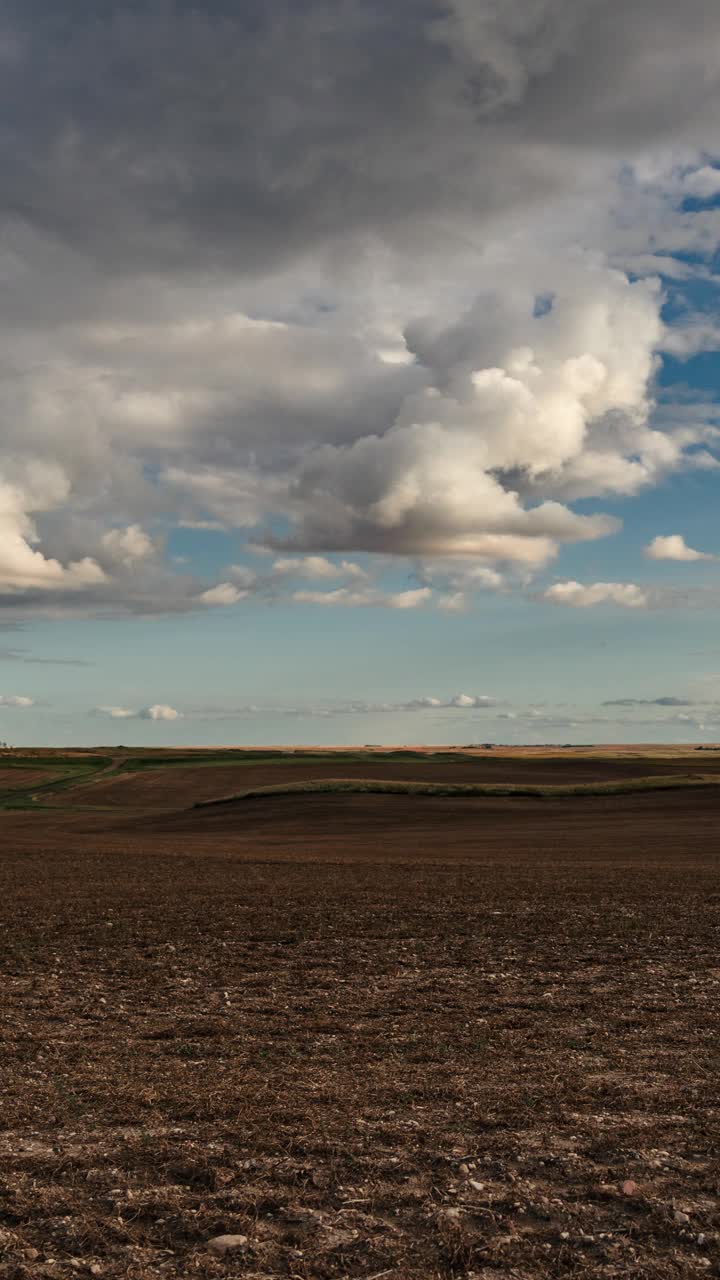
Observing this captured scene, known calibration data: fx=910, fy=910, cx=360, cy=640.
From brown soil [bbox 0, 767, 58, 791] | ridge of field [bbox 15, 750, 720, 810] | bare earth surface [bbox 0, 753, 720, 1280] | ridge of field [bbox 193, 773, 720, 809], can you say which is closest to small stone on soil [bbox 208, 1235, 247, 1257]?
bare earth surface [bbox 0, 753, 720, 1280]

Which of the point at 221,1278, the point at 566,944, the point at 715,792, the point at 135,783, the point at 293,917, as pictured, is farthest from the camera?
the point at 135,783

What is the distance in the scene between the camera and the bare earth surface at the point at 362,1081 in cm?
784

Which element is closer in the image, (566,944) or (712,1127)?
(712,1127)

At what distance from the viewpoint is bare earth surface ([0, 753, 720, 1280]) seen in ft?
25.7

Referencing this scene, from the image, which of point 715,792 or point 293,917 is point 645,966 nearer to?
point 293,917

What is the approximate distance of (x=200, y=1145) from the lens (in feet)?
32.3

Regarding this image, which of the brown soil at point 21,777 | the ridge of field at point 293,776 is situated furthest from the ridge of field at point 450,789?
the brown soil at point 21,777

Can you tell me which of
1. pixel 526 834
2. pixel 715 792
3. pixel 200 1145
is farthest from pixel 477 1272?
pixel 715 792

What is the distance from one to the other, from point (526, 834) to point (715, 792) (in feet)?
106

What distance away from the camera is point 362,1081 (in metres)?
12.2

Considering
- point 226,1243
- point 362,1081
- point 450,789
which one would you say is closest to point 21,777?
point 450,789

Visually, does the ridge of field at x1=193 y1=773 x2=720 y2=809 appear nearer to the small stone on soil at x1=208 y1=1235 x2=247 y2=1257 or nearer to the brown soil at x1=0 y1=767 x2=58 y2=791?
the brown soil at x1=0 y1=767 x2=58 y2=791

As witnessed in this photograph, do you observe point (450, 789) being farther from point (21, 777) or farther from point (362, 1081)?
point (21, 777)

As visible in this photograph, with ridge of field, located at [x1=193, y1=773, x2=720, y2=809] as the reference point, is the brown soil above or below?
below
